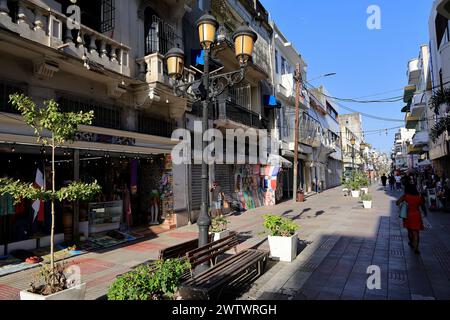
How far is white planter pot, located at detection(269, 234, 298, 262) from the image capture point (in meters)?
6.86

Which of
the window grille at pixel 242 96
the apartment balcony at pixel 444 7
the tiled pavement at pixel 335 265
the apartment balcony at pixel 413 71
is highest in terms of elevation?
the apartment balcony at pixel 413 71

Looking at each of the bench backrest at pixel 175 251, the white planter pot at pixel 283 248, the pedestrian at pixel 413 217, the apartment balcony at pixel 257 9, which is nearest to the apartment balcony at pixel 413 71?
the apartment balcony at pixel 257 9

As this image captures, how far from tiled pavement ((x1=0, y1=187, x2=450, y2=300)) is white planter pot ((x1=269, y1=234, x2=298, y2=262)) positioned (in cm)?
22

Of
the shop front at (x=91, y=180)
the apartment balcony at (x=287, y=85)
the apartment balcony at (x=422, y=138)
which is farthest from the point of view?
the apartment balcony at (x=422, y=138)

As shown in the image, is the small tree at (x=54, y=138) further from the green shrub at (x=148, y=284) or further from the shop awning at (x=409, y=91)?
the shop awning at (x=409, y=91)

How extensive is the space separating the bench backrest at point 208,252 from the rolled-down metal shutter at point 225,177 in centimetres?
862

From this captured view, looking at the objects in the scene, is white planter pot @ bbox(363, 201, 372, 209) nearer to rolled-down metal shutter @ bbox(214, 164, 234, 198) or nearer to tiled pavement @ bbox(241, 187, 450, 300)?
tiled pavement @ bbox(241, 187, 450, 300)

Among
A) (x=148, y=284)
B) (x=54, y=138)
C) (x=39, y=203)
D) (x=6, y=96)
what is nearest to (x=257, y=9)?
(x=6, y=96)

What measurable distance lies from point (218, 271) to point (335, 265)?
2899 millimetres

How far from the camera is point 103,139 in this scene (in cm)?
895

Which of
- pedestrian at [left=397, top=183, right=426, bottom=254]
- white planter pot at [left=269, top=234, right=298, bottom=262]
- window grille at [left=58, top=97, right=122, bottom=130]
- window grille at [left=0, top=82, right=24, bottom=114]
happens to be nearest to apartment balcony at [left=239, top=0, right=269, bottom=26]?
window grille at [left=58, top=97, right=122, bottom=130]

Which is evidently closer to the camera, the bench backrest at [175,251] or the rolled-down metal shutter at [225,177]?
the bench backrest at [175,251]

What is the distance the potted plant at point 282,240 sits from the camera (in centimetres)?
688
